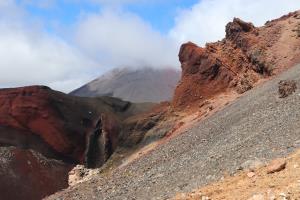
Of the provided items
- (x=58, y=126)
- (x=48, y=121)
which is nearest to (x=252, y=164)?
(x=58, y=126)

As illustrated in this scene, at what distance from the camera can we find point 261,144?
17703 millimetres

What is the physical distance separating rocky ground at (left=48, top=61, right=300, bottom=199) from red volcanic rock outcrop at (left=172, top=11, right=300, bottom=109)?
26.6ft

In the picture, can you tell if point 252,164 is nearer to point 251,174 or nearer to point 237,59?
point 251,174

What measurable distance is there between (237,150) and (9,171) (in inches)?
1078

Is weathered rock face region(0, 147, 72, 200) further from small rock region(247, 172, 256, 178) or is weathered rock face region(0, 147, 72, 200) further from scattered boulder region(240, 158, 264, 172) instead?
small rock region(247, 172, 256, 178)

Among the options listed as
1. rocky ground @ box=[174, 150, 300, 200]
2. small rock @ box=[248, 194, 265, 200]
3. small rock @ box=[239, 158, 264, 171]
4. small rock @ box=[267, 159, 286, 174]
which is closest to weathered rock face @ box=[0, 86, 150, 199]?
small rock @ box=[239, 158, 264, 171]

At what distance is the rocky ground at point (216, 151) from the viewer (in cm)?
1698

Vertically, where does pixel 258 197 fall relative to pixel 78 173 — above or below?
below

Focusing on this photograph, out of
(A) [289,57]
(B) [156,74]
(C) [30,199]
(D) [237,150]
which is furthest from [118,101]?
(D) [237,150]

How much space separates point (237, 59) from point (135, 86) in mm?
56896

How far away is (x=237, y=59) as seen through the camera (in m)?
40.0

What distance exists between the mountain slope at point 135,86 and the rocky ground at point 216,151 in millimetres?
57495

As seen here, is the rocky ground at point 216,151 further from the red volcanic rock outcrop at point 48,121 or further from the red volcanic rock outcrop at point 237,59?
the red volcanic rock outcrop at point 48,121

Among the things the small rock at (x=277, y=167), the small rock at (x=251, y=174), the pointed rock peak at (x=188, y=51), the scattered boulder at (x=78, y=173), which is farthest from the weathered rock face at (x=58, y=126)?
the small rock at (x=277, y=167)
